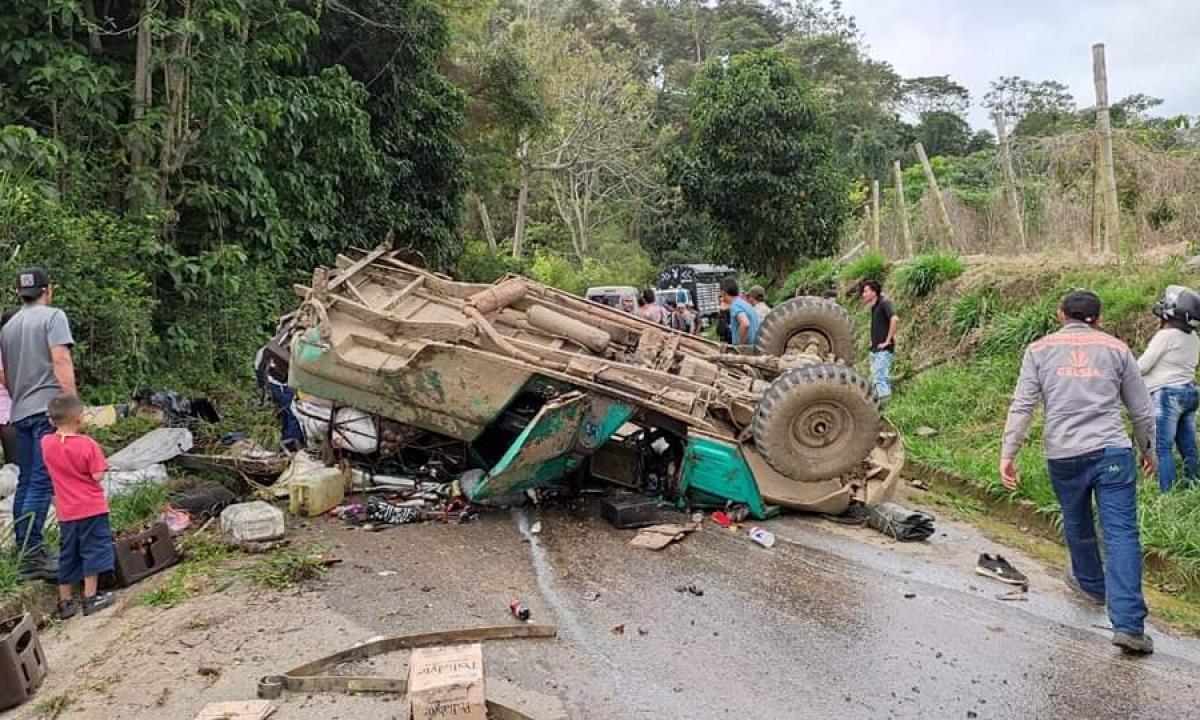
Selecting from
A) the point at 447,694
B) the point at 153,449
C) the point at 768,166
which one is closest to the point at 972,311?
the point at 768,166

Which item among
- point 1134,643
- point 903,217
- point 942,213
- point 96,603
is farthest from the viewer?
point 903,217

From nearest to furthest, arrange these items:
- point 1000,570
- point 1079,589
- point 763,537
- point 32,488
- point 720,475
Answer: point 1079,589, point 32,488, point 1000,570, point 763,537, point 720,475

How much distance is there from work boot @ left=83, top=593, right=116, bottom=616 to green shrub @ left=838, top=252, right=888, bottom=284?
10661 millimetres

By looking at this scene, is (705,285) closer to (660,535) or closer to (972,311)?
(972,311)

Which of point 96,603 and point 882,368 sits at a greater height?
point 882,368

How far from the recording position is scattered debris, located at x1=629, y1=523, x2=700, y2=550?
5.47 meters

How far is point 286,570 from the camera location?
4957 mm

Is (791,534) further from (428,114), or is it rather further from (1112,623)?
(428,114)

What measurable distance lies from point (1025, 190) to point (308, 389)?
9511 millimetres

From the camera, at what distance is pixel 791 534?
18.8 ft

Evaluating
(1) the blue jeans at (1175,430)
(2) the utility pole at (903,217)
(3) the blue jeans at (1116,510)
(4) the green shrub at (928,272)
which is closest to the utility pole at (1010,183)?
(4) the green shrub at (928,272)

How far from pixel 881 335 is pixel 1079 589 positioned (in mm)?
4832

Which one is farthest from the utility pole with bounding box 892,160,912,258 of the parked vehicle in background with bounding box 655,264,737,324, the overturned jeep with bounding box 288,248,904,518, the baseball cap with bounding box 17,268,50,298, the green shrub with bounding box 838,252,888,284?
the baseball cap with bounding box 17,268,50,298

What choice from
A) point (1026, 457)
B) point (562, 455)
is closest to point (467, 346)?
point (562, 455)
